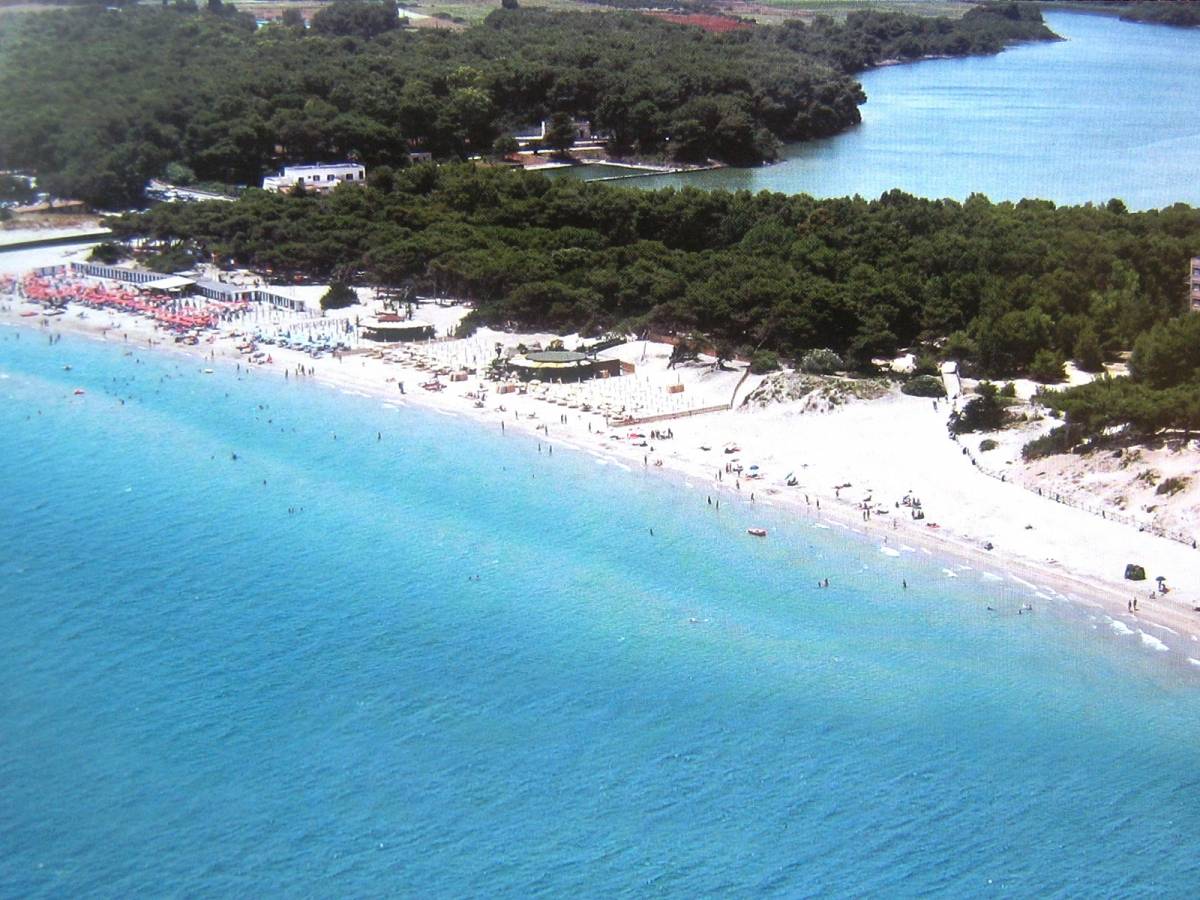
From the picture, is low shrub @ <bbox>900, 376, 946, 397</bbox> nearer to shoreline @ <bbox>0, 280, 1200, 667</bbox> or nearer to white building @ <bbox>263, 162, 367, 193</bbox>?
shoreline @ <bbox>0, 280, 1200, 667</bbox>

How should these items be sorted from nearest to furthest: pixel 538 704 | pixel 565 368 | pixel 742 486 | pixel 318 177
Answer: pixel 538 704, pixel 742 486, pixel 565 368, pixel 318 177

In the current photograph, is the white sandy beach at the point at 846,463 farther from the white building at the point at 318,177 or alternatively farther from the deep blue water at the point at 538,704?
the white building at the point at 318,177

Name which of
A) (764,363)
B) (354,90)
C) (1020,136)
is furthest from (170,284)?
(1020,136)

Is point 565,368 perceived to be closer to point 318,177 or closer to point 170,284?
point 170,284

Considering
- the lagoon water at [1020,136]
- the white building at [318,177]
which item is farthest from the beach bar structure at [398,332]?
the lagoon water at [1020,136]

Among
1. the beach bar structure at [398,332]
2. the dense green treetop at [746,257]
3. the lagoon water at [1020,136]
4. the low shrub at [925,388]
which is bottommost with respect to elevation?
the beach bar structure at [398,332]

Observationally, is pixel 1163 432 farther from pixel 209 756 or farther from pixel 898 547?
pixel 209 756
